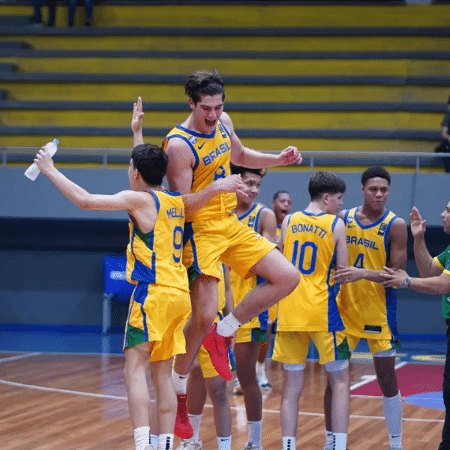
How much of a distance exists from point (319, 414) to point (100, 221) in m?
6.45

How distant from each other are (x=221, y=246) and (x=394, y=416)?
1.77 meters

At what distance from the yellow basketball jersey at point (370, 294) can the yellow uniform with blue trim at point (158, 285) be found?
1428mm

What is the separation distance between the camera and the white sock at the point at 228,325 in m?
4.94

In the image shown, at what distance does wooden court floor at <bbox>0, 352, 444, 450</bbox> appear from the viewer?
592 centimetres

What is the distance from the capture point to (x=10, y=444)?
18.8ft

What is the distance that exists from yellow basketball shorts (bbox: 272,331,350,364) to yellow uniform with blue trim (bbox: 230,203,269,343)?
1.11 feet

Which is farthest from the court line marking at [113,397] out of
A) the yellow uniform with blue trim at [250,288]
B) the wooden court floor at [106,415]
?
the yellow uniform with blue trim at [250,288]

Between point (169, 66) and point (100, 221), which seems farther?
point (169, 66)

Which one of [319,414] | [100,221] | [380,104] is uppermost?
[380,104]

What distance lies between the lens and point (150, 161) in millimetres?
4500

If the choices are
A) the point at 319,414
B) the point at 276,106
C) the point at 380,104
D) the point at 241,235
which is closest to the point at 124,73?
the point at 276,106

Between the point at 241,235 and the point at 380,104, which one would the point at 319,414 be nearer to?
the point at 241,235

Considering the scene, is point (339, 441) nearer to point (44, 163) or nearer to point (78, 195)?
point (78, 195)

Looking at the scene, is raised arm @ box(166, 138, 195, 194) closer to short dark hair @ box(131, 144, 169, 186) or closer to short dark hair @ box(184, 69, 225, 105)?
short dark hair @ box(131, 144, 169, 186)
